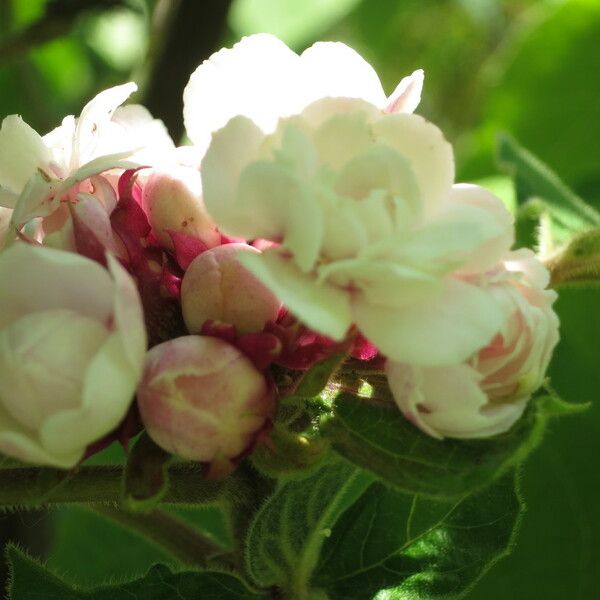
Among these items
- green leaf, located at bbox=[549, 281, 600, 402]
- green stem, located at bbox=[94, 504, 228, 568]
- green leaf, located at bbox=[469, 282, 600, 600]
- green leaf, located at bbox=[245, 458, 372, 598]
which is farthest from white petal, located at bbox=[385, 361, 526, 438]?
green leaf, located at bbox=[549, 281, 600, 402]

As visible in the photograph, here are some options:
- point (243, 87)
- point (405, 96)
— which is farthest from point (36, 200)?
point (405, 96)

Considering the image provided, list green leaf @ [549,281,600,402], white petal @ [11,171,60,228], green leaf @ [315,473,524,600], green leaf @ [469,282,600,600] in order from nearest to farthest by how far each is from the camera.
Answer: white petal @ [11,171,60,228]
green leaf @ [315,473,524,600]
green leaf @ [469,282,600,600]
green leaf @ [549,281,600,402]

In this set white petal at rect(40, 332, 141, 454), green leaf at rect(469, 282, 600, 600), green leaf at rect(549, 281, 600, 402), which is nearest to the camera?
white petal at rect(40, 332, 141, 454)

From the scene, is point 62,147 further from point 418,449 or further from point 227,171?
point 418,449

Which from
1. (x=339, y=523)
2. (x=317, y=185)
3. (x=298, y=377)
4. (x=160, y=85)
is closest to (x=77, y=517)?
(x=160, y=85)

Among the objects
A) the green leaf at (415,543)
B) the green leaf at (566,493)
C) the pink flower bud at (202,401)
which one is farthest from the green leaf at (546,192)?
the pink flower bud at (202,401)

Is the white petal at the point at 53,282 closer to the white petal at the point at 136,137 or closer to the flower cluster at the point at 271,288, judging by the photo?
the flower cluster at the point at 271,288

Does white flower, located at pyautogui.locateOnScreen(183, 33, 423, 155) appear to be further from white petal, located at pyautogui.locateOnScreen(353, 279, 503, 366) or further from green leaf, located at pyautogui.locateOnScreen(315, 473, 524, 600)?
green leaf, located at pyautogui.locateOnScreen(315, 473, 524, 600)
